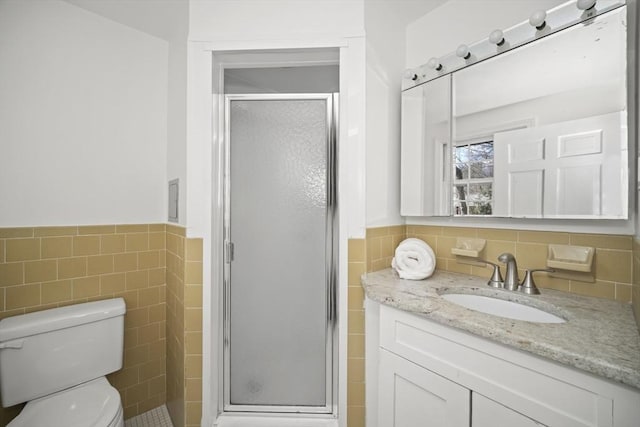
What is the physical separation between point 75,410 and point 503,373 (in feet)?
5.56

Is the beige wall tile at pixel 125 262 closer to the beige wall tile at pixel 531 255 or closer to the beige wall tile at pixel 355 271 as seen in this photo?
the beige wall tile at pixel 355 271

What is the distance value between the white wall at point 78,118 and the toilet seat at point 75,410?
0.85 m

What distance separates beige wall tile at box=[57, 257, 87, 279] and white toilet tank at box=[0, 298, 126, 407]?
166 millimetres

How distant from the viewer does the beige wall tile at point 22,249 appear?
1330mm

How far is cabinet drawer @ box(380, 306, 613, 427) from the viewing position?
68 centimetres

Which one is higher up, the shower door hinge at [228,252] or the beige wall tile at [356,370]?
the shower door hinge at [228,252]

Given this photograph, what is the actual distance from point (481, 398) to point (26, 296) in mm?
2054

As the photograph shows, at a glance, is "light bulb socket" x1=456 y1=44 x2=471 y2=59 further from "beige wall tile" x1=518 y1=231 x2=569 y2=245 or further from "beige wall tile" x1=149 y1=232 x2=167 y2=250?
"beige wall tile" x1=149 y1=232 x2=167 y2=250

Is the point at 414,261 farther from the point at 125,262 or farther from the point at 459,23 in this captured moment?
the point at 125,262

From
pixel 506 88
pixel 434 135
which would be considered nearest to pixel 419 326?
pixel 434 135

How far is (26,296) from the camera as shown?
1368mm

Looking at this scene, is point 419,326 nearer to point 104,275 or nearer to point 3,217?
point 104,275

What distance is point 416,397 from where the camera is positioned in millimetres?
1020

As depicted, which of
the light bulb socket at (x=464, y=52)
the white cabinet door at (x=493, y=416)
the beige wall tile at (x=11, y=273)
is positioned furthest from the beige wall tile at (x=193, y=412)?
the light bulb socket at (x=464, y=52)
